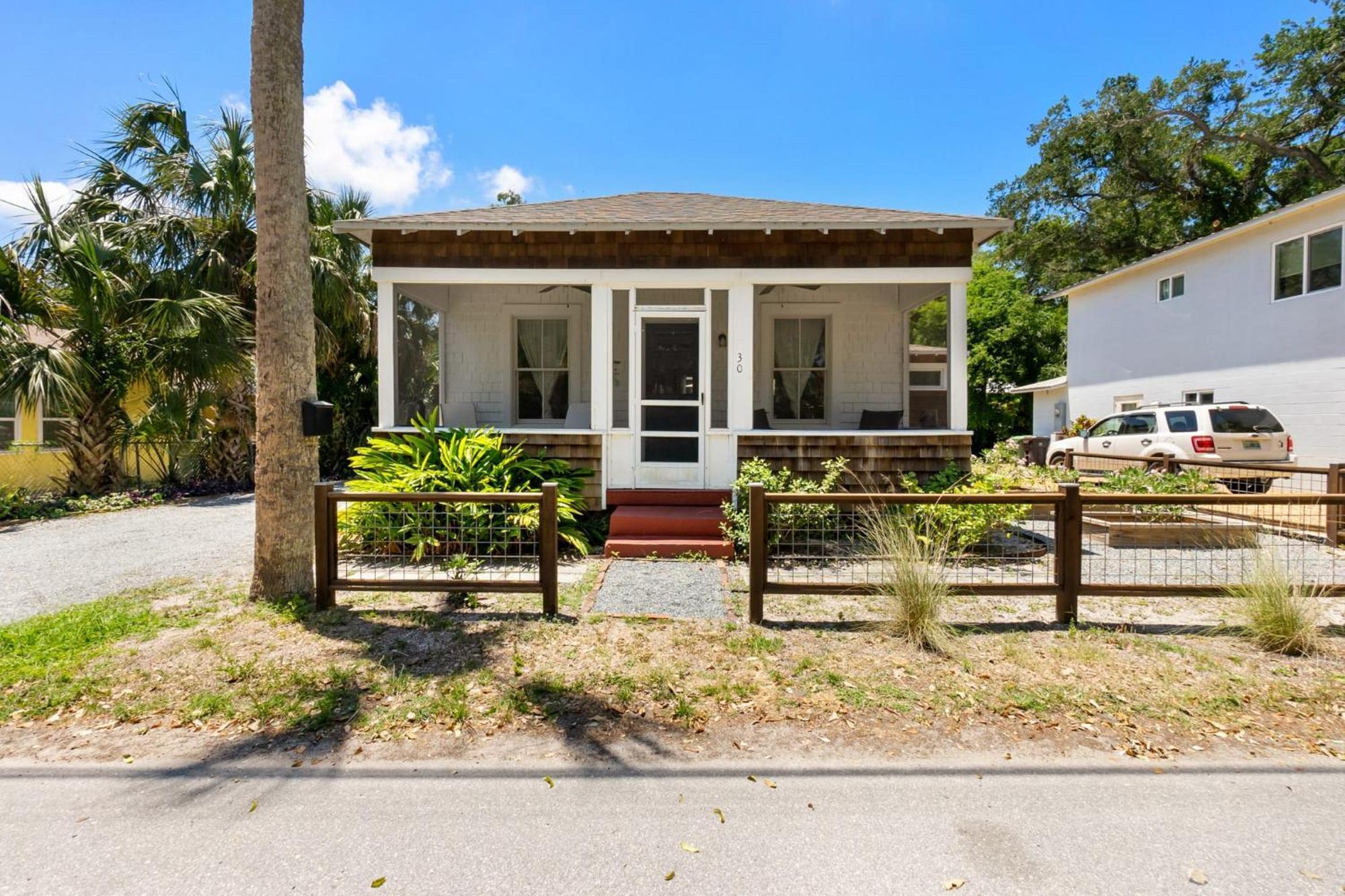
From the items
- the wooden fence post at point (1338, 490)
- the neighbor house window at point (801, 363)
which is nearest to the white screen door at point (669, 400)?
the neighbor house window at point (801, 363)

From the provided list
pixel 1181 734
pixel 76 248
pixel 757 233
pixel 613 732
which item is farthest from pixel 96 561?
pixel 1181 734

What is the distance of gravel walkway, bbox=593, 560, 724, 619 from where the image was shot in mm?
5121

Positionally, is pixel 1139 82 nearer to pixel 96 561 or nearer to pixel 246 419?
pixel 246 419

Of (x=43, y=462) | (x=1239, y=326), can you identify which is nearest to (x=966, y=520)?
(x=1239, y=326)

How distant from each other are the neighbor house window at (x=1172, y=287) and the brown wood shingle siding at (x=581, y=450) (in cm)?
1559

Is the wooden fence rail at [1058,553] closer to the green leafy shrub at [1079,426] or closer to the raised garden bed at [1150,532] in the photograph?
the raised garden bed at [1150,532]

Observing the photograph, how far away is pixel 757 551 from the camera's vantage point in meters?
4.76

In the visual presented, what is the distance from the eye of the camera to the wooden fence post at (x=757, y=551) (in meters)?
4.75

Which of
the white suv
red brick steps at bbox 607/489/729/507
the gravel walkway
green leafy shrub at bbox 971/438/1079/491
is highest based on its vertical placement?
the white suv

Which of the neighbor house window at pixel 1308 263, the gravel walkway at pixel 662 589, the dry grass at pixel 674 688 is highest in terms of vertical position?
the neighbor house window at pixel 1308 263

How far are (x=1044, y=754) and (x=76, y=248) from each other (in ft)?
43.3

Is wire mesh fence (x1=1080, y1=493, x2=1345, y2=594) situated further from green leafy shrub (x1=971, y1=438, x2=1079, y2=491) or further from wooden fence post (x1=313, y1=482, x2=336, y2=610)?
wooden fence post (x1=313, y1=482, x2=336, y2=610)

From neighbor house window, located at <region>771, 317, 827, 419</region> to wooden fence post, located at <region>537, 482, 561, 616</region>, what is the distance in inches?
236

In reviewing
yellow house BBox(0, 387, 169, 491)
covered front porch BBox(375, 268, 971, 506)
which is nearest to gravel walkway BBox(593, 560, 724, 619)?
covered front porch BBox(375, 268, 971, 506)
